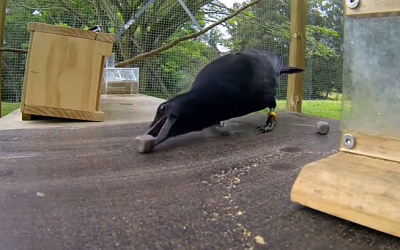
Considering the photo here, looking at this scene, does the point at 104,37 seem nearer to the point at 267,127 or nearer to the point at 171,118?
the point at 171,118

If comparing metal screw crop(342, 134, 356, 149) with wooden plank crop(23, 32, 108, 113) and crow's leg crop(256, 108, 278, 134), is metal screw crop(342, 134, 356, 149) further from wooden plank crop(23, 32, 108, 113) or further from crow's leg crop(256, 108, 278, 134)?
wooden plank crop(23, 32, 108, 113)

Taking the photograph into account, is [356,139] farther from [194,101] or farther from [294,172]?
[194,101]

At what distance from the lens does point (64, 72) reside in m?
1.11

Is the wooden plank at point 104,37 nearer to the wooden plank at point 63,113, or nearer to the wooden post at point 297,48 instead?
the wooden plank at point 63,113

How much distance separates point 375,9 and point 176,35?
270 centimetres

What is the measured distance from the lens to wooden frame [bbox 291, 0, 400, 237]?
0.35m

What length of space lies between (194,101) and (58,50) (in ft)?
1.71

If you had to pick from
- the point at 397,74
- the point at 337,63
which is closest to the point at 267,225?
the point at 397,74

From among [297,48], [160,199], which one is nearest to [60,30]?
[160,199]

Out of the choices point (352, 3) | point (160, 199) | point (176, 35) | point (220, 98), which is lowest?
point (160, 199)

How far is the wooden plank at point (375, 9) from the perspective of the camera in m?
0.39

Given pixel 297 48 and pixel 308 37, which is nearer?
pixel 297 48

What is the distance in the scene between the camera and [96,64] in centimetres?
115

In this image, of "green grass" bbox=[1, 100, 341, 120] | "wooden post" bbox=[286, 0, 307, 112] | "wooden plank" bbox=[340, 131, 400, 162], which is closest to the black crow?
"wooden plank" bbox=[340, 131, 400, 162]
